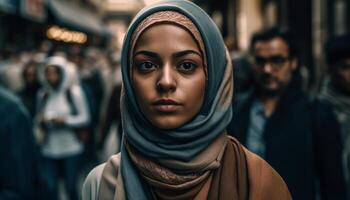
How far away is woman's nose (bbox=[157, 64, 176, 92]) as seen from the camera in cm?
146

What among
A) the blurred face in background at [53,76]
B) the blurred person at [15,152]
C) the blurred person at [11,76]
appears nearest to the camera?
the blurred person at [15,152]

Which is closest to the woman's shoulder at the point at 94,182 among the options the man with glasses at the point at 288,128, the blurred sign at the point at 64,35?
the man with glasses at the point at 288,128

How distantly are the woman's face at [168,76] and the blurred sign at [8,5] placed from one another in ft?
46.9

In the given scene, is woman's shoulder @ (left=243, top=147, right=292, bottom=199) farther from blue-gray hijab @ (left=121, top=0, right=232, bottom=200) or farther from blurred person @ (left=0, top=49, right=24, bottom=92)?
blurred person @ (left=0, top=49, right=24, bottom=92)

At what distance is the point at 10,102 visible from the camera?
2.98 metres

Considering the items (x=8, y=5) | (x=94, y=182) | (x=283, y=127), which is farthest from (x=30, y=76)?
(x=8, y=5)

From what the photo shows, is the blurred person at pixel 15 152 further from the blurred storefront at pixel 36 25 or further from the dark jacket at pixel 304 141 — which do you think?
the blurred storefront at pixel 36 25

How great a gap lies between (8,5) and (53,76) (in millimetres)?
10286

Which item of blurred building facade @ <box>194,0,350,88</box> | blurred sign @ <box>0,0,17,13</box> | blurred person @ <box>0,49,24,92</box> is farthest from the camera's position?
blurred sign @ <box>0,0,17,13</box>

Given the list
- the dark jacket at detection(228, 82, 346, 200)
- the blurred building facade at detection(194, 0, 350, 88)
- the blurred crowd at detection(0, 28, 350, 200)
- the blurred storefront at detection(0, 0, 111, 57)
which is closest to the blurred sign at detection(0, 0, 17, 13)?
the blurred storefront at detection(0, 0, 111, 57)

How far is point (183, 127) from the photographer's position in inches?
58.2

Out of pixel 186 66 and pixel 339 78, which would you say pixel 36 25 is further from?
pixel 186 66

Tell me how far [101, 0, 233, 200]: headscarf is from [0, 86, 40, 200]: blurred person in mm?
1465

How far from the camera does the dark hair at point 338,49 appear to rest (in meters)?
3.72
